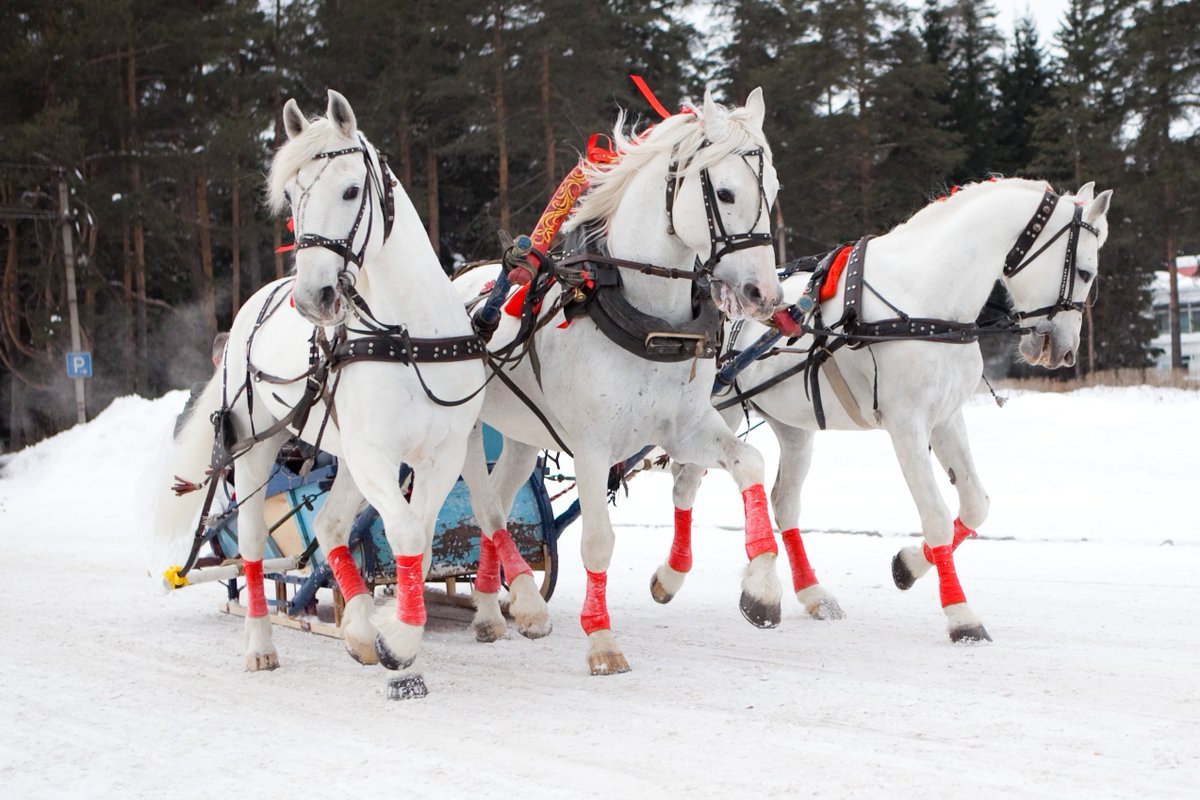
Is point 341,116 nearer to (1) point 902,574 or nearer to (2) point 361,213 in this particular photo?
(2) point 361,213

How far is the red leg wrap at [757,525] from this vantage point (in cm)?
498

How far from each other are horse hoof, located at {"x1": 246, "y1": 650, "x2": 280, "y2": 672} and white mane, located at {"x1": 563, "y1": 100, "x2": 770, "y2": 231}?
2583mm

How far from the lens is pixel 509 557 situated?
6.20m

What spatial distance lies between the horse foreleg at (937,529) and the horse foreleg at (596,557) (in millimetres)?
1523

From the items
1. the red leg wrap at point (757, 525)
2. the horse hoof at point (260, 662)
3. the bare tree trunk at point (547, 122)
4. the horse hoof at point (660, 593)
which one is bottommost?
the horse hoof at point (260, 662)

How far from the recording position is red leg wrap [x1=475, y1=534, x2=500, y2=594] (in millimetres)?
6590

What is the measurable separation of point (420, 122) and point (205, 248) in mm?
5078

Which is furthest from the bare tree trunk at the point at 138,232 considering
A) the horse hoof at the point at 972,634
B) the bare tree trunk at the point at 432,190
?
the horse hoof at the point at 972,634

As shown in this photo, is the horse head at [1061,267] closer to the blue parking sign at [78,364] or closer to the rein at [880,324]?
the rein at [880,324]

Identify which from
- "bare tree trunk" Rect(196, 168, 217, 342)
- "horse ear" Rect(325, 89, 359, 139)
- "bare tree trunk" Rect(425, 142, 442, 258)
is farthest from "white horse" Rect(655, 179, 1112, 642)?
"bare tree trunk" Rect(196, 168, 217, 342)

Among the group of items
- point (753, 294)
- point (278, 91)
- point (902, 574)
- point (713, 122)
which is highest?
point (278, 91)

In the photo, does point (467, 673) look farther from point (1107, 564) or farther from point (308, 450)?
point (1107, 564)

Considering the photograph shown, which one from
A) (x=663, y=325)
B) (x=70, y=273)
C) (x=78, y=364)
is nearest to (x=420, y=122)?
(x=70, y=273)

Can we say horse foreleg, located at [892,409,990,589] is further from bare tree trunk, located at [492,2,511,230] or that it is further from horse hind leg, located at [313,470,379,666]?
bare tree trunk, located at [492,2,511,230]
